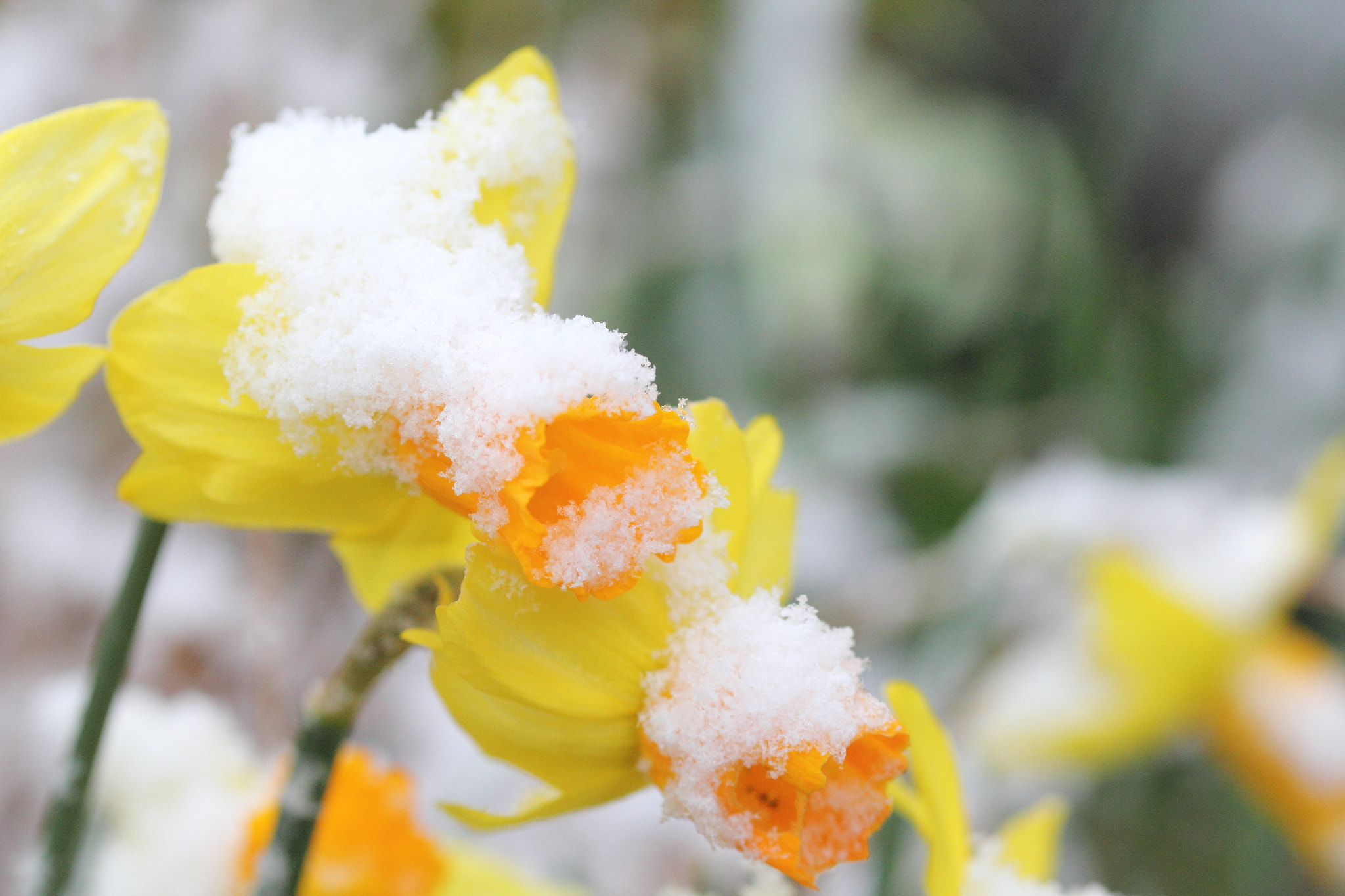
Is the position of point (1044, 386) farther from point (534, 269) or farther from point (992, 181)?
point (534, 269)

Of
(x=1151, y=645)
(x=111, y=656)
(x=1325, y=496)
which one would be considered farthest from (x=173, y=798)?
(x=1325, y=496)

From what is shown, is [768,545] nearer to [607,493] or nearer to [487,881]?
[607,493]

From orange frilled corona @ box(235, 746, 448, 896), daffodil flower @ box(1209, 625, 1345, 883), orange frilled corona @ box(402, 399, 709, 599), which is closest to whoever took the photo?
orange frilled corona @ box(402, 399, 709, 599)

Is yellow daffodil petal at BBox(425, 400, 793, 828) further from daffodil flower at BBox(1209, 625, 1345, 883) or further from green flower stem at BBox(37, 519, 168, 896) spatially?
daffodil flower at BBox(1209, 625, 1345, 883)

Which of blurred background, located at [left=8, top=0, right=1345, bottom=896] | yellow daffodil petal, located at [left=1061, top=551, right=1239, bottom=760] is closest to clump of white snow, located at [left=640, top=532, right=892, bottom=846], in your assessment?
blurred background, located at [left=8, top=0, right=1345, bottom=896]

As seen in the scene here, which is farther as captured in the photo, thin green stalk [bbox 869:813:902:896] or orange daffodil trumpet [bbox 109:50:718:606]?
thin green stalk [bbox 869:813:902:896]

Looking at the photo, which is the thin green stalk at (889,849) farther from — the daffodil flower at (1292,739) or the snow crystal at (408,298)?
the daffodil flower at (1292,739)

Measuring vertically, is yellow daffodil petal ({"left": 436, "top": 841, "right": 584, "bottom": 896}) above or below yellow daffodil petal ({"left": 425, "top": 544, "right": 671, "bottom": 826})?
below
